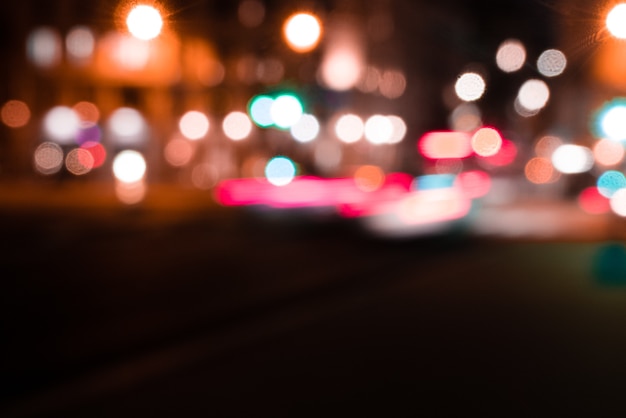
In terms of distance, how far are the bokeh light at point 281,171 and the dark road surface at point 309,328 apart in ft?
2.41

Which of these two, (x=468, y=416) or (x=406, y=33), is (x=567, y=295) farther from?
(x=406, y=33)

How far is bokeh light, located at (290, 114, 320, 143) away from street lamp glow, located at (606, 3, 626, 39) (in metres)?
10.2

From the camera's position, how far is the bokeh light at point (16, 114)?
41641 mm

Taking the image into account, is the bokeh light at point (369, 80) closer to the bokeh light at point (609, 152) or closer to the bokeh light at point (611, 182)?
the bokeh light at point (611, 182)

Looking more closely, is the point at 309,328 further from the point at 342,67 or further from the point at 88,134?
the point at 88,134

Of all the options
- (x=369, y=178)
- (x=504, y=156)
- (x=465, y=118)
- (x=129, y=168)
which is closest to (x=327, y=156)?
(x=369, y=178)

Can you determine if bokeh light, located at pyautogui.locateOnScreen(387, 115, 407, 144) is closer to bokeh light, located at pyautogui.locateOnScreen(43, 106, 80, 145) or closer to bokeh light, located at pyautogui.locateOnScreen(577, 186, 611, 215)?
bokeh light, located at pyautogui.locateOnScreen(577, 186, 611, 215)

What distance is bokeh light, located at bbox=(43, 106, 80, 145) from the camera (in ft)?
141

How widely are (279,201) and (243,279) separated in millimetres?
3656

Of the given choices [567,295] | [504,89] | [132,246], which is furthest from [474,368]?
[504,89]

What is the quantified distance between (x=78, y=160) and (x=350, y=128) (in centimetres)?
2803

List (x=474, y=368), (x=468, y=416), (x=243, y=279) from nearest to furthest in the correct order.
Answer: (x=468, y=416)
(x=474, y=368)
(x=243, y=279)

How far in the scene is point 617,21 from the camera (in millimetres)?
6719

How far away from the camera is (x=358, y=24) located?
1573 centimetres
